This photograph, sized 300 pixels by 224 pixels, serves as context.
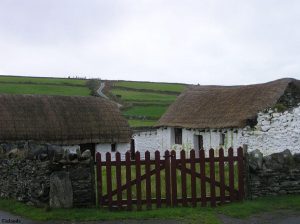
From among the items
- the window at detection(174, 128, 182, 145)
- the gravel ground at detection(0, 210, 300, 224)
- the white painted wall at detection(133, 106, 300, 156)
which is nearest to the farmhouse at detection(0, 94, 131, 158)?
the window at detection(174, 128, 182, 145)

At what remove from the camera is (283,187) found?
11.7 m

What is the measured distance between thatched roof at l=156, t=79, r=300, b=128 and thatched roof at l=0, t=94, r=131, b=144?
401 cm

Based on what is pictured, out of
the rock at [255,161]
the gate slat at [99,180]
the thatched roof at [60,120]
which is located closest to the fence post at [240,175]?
the rock at [255,161]

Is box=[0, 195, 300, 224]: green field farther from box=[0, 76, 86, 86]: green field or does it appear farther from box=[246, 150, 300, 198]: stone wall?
box=[0, 76, 86, 86]: green field

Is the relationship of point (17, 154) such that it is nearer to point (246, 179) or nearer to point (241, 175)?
point (241, 175)

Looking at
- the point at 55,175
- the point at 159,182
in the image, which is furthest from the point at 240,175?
the point at 55,175

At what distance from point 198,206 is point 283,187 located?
8.21 feet

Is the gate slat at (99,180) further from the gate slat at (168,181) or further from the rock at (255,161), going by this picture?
the rock at (255,161)

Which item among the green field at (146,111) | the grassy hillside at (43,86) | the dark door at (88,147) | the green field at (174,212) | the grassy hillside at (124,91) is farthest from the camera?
the grassy hillside at (43,86)

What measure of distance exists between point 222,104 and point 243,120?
14.1 ft

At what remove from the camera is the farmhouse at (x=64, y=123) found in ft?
88.3

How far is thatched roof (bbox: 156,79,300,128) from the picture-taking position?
2435cm

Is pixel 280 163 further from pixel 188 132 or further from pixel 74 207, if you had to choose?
pixel 188 132

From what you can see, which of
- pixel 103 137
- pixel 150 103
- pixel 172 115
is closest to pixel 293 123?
pixel 172 115
